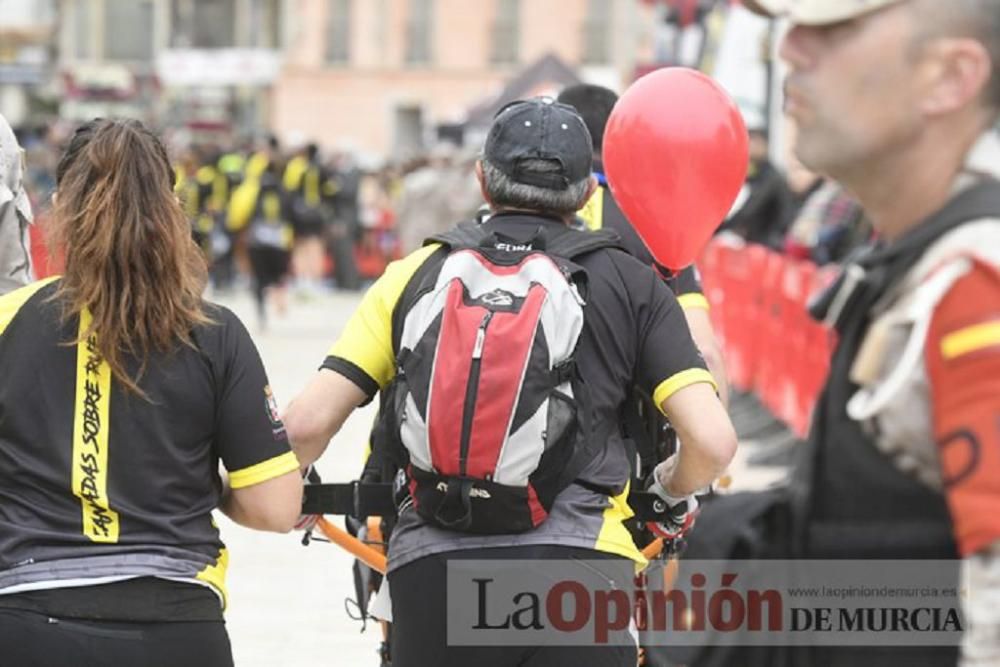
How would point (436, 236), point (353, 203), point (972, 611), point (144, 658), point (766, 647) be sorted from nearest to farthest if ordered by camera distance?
point (972, 611) → point (766, 647) → point (144, 658) → point (436, 236) → point (353, 203)

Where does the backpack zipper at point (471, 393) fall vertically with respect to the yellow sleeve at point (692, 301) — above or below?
above

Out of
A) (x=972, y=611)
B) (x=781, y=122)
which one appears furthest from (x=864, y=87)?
(x=781, y=122)

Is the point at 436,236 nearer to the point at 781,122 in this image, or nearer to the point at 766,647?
the point at 766,647

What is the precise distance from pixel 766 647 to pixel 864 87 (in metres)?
0.76

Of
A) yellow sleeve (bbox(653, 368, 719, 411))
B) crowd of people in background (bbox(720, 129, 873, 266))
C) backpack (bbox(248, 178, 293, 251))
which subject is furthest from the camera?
backpack (bbox(248, 178, 293, 251))

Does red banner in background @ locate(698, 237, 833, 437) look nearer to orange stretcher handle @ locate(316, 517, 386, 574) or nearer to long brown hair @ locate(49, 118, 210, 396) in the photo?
orange stretcher handle @ locate(316, 517, 386, 574)

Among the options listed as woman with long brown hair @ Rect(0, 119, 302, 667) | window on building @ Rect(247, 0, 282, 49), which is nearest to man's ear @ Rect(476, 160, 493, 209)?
woman with long brown hair @ Rect(0, 119, 302, 667)

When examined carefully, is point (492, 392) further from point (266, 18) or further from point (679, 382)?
point (266, 18)

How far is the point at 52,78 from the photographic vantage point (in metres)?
70.9

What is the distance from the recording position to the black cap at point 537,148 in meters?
4.59

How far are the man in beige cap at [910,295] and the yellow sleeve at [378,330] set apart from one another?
173 cm

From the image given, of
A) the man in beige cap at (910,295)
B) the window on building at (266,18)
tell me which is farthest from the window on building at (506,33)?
the man in beige cap at (910,295)

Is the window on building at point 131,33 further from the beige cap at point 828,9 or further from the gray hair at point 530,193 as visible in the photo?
the beige cap at point 828,9

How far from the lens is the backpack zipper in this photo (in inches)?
165
